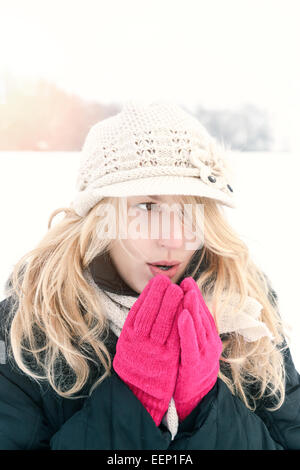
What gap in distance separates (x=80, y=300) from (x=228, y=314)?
45cm

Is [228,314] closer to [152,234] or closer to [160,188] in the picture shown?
[152,234]

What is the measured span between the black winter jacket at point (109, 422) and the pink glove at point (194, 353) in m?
0.04

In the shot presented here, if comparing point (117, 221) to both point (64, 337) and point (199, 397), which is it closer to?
point (64, 337)

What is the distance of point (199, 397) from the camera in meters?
0.81

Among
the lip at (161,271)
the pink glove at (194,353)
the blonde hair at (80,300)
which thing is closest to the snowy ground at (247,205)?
the blonde hair at (80,300)

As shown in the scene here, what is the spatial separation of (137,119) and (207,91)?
868mm

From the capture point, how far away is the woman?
75 centimetres

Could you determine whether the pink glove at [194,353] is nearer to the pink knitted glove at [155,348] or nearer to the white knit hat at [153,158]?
the pink knitted glove at [155,348]

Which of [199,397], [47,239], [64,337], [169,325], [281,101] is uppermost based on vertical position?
[281,101]

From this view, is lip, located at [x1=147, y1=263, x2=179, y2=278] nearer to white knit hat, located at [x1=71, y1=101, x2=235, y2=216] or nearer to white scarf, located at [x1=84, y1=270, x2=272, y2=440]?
white scarf, located at [x1=84, y1=270, x2=272, y2=440]

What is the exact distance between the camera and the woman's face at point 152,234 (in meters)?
0.85

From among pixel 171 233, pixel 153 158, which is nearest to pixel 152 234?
pixel 171 233

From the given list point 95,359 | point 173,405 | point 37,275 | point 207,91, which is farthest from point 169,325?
point 207,91

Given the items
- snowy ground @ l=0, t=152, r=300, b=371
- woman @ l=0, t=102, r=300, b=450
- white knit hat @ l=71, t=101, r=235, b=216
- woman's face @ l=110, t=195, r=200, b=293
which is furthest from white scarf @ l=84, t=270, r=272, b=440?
snowy ground @ l=0, t=152, r=300, b=371
